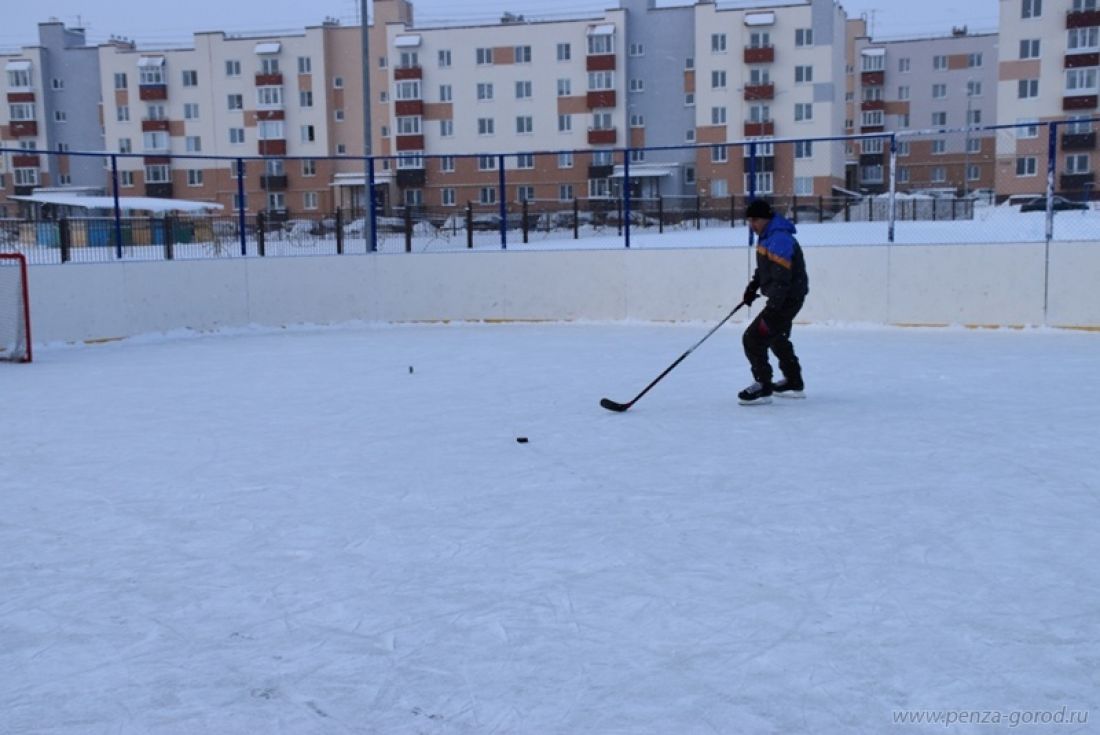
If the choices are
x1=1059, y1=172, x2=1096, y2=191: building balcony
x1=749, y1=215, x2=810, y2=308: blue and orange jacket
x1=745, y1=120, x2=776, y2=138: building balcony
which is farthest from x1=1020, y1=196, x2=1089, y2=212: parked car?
x1=745, y1=120, x2=776, y2=138: building balcony

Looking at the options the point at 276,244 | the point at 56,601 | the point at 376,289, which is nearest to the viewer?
the point at 56,601

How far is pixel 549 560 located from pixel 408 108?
192 feet

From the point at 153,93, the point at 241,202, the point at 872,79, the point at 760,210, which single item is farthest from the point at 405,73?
the point at 760,210

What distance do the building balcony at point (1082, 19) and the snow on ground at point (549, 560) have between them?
5006cm

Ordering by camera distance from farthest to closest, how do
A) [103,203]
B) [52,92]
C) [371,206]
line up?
[52,92] → [103,203] → [371,206]

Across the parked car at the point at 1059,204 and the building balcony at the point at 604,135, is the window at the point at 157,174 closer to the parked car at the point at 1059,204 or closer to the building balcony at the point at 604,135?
the building balcony at the point at 604,135

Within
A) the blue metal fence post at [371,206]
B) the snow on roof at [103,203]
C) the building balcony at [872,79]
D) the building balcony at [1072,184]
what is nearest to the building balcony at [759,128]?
the building balcony at [872,79]

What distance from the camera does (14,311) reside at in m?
11.5

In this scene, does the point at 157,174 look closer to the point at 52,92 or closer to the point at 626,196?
the point at 52,92

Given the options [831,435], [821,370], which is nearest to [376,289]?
[821,370]

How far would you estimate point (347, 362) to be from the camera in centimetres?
1056

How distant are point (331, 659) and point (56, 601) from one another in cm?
125

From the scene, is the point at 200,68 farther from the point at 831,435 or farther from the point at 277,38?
the point at 831,435

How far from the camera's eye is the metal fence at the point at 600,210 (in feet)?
40.9
